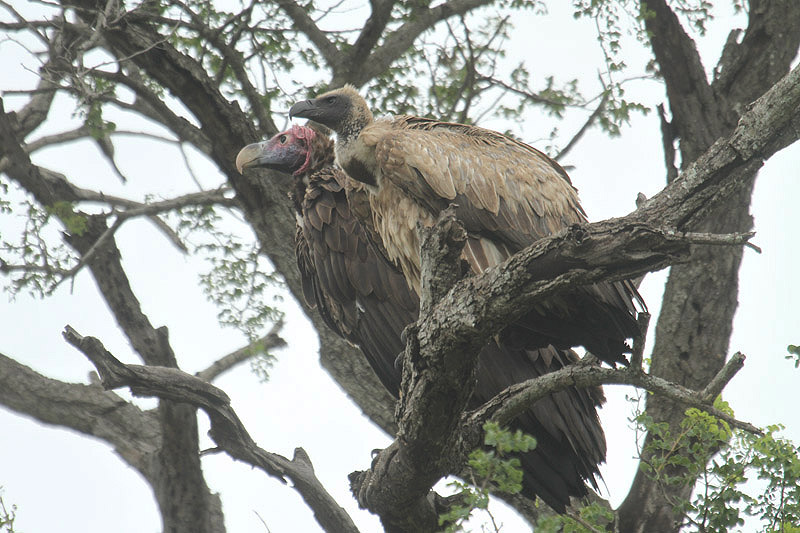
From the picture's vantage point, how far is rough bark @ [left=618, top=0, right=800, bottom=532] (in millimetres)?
6598

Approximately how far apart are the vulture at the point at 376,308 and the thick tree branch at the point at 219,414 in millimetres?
807

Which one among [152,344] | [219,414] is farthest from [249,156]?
[219,414]

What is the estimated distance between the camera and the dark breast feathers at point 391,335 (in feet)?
15.7

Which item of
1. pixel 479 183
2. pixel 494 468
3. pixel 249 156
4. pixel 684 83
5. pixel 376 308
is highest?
pixel 684 83

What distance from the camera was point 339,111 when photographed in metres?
5.14

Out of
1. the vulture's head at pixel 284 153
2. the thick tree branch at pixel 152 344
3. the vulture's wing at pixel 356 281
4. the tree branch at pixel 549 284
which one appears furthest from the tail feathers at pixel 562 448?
the thick tree branch at pixel 152 344

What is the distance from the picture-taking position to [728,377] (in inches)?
116

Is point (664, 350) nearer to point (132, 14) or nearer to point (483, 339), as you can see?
point (483, 339)

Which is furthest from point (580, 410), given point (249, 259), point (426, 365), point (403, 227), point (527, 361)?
point (249, 259)

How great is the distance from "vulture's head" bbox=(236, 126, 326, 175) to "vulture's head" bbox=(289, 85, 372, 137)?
81 centimetres

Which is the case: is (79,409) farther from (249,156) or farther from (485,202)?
(485,202)

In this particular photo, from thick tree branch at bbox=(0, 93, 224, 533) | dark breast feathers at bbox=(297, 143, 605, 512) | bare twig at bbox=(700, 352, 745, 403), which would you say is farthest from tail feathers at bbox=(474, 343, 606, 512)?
thick tree branch at bbox=(0, 93, 224, 533)

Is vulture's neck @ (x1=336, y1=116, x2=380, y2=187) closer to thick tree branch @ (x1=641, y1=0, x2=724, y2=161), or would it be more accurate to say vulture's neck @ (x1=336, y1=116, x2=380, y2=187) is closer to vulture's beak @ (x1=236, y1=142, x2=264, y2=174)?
vulture's beak @ (x1=236, y1=142, x2=264, y2=174)

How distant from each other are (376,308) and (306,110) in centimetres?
128
